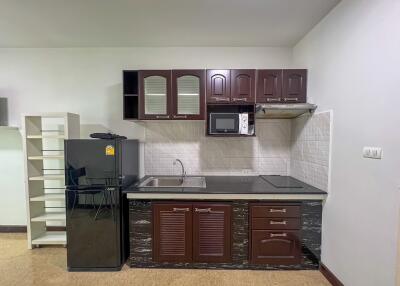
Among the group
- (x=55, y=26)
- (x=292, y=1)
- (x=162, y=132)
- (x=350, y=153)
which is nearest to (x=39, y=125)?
(x=55, y=26)

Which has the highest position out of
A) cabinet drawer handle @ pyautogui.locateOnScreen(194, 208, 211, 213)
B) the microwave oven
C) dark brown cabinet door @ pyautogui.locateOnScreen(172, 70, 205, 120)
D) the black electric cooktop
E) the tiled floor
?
dark brown cabinet door @ pyautogui.locateOnScreen(172, 70, 205, 120)

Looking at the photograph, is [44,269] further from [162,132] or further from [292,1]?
[292,1]

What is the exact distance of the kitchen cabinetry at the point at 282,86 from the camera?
261cm

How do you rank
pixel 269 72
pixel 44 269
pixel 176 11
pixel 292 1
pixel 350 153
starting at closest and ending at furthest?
1. pixel 350 153
2. pixel 292 1
3. pixel 176 11
4. pixel 44 269
5. pixel 269 72

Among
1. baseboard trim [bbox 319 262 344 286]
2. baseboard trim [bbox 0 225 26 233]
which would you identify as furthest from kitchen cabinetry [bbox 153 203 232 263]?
baseboard trim [bbox 0 225 26 233]

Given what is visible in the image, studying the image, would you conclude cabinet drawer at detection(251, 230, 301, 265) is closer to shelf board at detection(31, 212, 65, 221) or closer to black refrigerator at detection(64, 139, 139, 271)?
black refrigerator at detection(64, 139, 139, 271)

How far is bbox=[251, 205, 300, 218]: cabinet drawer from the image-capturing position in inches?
90.4

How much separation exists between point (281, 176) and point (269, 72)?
4.63 feet

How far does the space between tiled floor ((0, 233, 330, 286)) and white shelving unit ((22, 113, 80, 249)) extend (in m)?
0.42

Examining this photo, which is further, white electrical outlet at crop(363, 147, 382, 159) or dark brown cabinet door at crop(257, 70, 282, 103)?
dark brown cabinet door at crop(257, 70, 282, 103)

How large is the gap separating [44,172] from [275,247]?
3.19 metres

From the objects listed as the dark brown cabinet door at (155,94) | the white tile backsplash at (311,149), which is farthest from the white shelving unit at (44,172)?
the white tile backsplash at (311,149)

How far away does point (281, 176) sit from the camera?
3.05 metres

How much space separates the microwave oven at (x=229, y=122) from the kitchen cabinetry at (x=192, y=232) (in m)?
0.88
